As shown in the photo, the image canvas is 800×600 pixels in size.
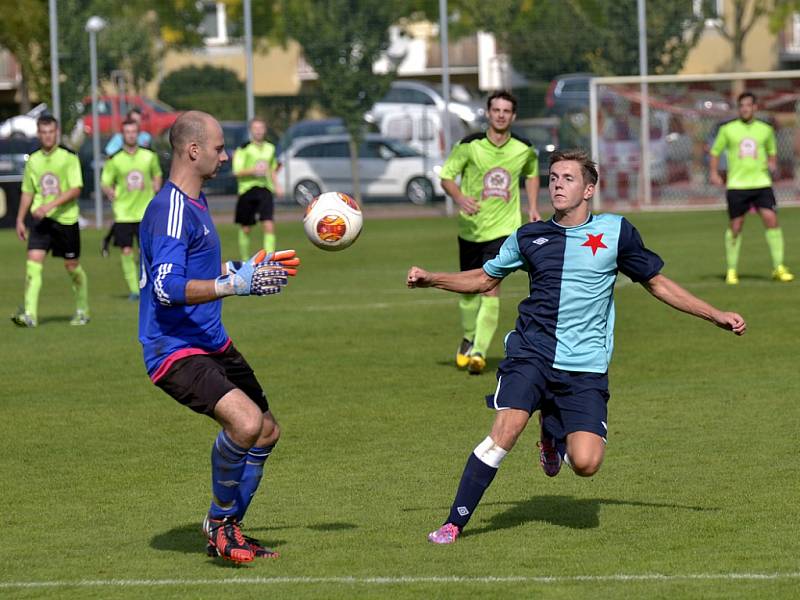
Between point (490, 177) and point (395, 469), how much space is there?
14.8 feet

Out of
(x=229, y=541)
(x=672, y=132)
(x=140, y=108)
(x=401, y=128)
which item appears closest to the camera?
(x=229, y=541)

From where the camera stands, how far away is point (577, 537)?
7.09m

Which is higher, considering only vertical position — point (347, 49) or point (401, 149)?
point (347, 49)

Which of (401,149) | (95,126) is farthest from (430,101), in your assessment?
(95,126)

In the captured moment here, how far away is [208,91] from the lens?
121 ft

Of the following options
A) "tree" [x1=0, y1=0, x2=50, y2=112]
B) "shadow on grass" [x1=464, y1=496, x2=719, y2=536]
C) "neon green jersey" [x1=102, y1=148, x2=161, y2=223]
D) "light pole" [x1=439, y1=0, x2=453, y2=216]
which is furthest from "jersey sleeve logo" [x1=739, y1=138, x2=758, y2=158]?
"tree" [x1=0, y1=0, x2=50, y2=112]

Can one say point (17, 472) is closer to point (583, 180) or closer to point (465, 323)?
point (583, 180)

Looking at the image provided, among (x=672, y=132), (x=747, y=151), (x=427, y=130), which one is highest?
(x=427, y=130)

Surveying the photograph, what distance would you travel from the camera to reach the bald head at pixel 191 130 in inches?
259

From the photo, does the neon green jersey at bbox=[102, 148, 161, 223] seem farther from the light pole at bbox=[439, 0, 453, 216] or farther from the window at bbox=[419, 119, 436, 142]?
the window at bbox=[419, 119, 436, 142]

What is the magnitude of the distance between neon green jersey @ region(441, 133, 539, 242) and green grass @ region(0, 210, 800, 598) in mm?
1265

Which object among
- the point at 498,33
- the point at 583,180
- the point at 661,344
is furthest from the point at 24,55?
the point at 583,180

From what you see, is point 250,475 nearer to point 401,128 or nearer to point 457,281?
point 457,281

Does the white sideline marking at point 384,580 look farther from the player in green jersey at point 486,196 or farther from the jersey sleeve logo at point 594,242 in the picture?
the player in green jersey at point 486,196
